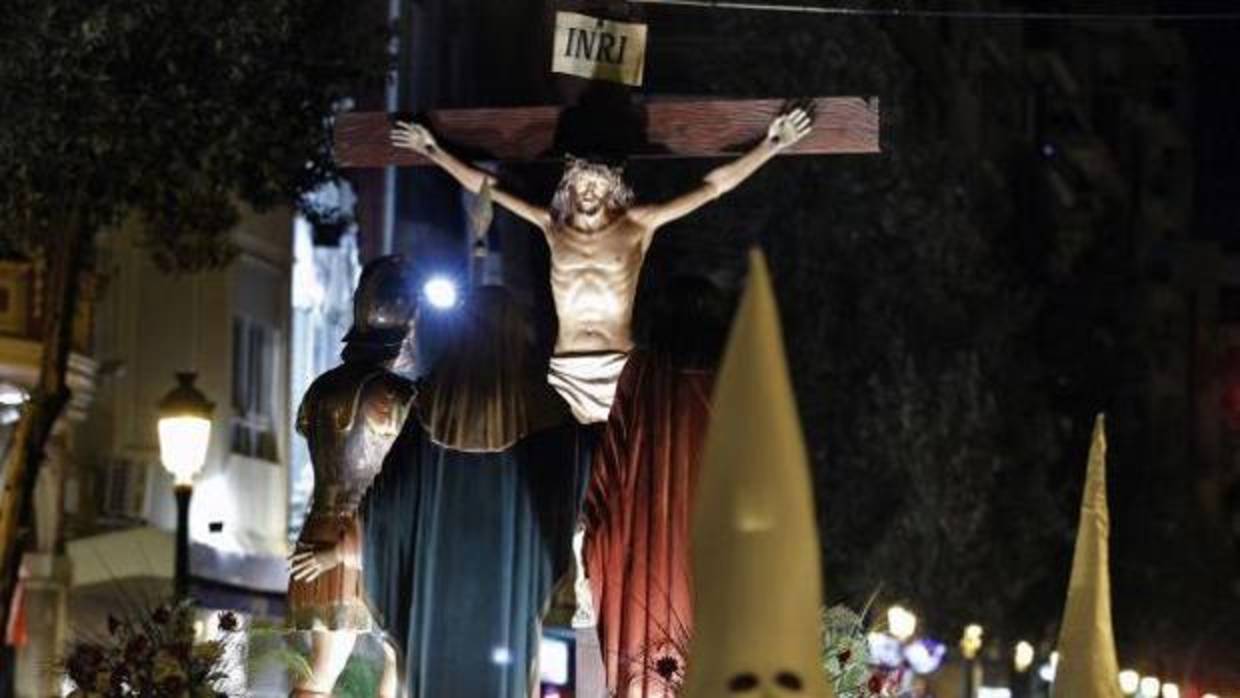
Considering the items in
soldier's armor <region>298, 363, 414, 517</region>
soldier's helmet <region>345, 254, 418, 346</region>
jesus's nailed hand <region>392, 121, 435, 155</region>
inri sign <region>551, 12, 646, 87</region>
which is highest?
inri sign <region>551, 12, 646, 87</region>

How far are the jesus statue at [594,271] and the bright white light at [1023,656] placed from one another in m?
35.8

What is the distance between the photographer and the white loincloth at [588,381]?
50.1ft

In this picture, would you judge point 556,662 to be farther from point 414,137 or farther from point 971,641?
point 971,641

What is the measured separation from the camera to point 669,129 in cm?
1580

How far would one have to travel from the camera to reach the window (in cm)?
3850

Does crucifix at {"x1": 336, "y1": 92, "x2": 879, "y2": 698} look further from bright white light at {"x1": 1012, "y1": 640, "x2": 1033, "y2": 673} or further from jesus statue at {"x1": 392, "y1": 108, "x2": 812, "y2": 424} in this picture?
bright white light at {"x1": 1012, "y1": 640, "x2": 1033, "y2": 673}

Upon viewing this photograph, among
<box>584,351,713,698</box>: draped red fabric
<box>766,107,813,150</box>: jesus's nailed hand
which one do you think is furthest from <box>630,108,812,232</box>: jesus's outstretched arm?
<box>584,351,713,698</box>: draped red fabric

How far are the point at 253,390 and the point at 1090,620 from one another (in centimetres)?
2506

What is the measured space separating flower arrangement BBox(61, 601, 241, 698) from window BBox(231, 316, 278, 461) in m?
23.2

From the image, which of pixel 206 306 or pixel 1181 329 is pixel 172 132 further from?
pixel 1181 329

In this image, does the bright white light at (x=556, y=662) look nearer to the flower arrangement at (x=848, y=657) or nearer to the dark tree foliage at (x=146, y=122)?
the flower arrangement at (x=848, y=657)

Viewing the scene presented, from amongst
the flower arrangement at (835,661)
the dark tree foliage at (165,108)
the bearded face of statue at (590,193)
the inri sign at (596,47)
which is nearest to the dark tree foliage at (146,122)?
the dark tree foliage at (165,108)

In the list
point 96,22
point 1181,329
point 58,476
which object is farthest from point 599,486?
point 1181,329

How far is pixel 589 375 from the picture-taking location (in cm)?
1534
